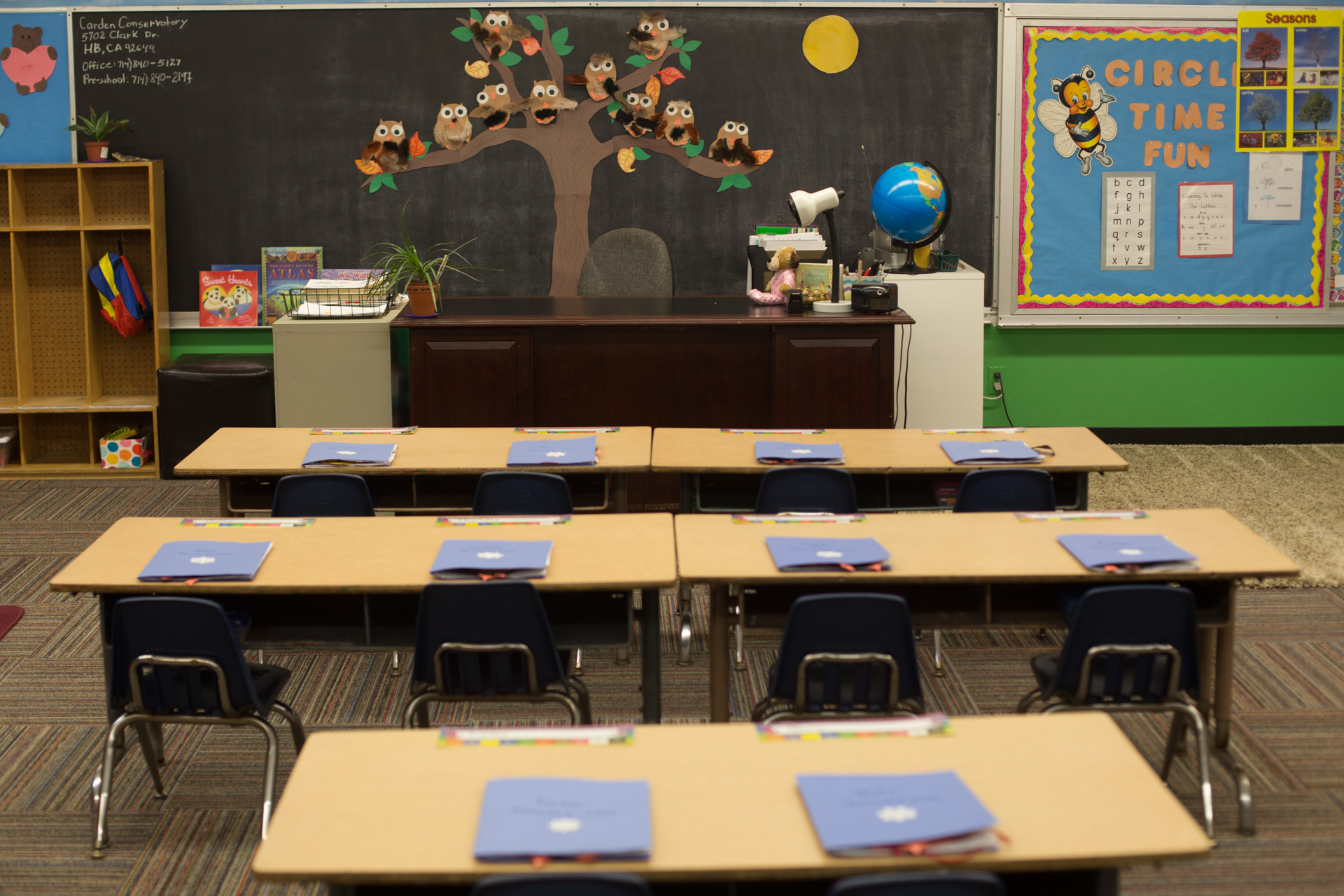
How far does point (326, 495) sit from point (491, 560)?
1.05m

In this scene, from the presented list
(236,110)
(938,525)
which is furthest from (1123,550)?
(236,110)

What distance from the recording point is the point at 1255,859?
10.5 ft

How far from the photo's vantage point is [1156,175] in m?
7.06

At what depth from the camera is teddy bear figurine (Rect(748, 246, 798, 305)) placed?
5.96 metres

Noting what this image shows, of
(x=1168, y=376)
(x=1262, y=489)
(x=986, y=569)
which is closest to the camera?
(x=986, y=569)

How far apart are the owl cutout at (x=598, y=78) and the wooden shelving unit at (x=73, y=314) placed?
2.32 meters

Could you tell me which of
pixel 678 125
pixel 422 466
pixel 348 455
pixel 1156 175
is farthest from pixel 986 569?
pixel 1156 175

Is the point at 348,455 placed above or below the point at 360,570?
above

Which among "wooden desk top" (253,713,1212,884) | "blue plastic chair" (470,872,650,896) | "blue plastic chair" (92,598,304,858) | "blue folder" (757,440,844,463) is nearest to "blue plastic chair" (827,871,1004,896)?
"wooden desk top" (253,713,1212,884)

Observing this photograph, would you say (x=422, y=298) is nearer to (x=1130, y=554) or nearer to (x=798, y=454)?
(x=798, y=454)

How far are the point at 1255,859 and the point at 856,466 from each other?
5.48 ft

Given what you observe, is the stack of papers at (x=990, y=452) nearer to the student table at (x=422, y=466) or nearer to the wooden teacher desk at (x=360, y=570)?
the student table at (x=422, y=466)

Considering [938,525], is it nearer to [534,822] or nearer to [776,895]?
[776,895]

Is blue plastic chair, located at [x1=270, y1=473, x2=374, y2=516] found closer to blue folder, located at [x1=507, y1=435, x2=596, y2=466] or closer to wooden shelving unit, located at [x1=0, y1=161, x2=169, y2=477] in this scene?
blue folder, located at [x1=507, y1=435, x2=596, y2=466]
